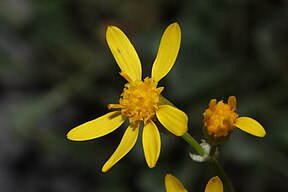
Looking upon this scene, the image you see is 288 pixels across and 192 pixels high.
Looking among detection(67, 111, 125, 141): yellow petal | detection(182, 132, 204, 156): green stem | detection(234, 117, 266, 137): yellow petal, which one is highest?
detection(67, 111, 125, 141): yellow petal

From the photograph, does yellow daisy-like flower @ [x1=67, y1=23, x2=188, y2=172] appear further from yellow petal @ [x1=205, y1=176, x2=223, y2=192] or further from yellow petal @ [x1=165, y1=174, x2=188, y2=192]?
yellow petal @ [x1=205, y1=176, x2=223, y2=192]

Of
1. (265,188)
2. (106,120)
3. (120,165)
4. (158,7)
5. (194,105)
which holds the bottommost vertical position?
(265,188)

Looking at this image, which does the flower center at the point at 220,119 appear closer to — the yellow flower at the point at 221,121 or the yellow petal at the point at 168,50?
the yellow flower at the point at 221,121

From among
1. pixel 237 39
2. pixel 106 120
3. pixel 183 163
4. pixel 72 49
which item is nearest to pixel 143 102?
pixel 106 120

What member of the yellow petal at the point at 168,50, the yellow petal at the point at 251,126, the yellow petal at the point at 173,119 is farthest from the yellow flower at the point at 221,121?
the yellow petal at the point at 168,50

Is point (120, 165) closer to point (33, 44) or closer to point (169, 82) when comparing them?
point (169, 82)

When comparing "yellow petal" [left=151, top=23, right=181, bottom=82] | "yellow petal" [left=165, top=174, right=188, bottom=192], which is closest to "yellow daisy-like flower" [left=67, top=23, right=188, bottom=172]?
"yellow petal" [left=151, top=23, right=181, bottom=82]
